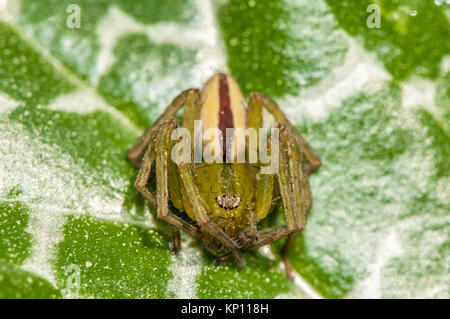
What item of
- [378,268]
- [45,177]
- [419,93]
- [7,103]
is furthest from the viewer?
[419,93]

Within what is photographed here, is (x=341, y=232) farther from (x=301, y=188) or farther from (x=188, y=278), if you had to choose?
(x=188, y=278)

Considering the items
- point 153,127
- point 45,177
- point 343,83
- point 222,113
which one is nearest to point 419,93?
point 343,83

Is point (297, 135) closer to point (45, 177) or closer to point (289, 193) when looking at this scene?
point (289, 193)

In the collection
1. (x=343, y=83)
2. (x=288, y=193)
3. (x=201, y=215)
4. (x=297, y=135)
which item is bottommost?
(x=201, y=215)

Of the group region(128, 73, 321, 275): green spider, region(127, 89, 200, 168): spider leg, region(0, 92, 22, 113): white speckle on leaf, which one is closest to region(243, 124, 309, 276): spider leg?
region(128, 73, 321, 275): green spider

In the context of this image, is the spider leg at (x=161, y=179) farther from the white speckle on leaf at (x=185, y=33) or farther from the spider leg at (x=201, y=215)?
Answer: the white speckle on leaf at (x=185, y=33)

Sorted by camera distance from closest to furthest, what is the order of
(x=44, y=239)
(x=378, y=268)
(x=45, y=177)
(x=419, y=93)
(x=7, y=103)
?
(x=44, y=239)
(x=45, y=177)
(x=7, y=103)
(x=378, y=268)
(x=419, y=93)

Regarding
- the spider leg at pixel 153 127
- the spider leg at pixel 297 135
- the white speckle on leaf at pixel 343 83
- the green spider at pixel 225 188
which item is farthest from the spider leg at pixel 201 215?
the white speckle on leaf at pixel 343 83
